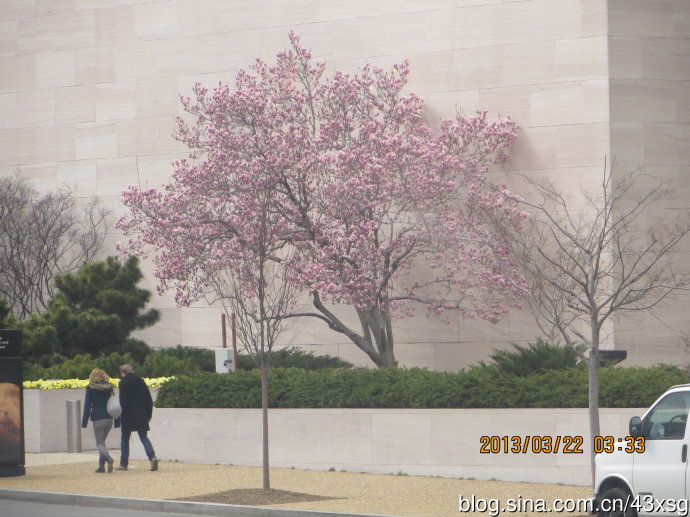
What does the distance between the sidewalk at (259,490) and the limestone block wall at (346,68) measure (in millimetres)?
11336

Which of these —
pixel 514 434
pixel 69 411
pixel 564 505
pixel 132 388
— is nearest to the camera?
pixel 564 505

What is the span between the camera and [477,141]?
2989 centimetres

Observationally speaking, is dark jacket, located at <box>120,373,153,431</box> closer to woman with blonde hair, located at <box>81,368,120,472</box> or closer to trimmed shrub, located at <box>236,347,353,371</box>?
woman with blonde hair, located at <box>81,368,120,472</box>

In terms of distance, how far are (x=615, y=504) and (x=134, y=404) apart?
33.6ft

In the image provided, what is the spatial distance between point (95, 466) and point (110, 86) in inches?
670

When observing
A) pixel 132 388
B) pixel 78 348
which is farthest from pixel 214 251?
pixel 132 388

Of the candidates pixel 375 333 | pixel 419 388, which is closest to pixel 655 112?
pixel 375 333

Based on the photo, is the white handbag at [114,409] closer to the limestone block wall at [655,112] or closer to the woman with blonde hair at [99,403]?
the woman with blonde hair at [99,403]

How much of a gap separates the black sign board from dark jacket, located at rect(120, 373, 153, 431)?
1758 millimetres

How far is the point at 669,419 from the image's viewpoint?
517 inches

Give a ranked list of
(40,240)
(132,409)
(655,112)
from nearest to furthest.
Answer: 1. (132,409)
2. (655,112)
3. (40,240)

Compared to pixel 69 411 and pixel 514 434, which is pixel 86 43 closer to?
pixel 69 411

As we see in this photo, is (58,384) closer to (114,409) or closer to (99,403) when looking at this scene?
(99,403)

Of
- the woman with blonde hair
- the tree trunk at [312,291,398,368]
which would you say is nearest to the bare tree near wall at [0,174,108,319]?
the tree trunk at [312,291,398,368]
